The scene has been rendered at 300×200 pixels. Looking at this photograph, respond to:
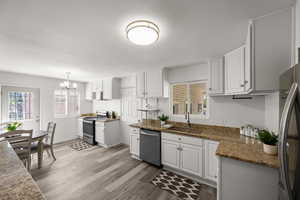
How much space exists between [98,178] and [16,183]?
187cm

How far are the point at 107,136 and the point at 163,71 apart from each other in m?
2.73

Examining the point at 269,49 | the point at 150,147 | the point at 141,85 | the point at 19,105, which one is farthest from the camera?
the point at 19,105

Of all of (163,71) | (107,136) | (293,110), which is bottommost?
(107,136)

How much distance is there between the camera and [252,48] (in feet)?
4.30

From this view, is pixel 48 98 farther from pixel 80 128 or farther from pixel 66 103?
pixel 80 128

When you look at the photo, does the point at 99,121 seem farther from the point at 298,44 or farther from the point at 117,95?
the point at 298,44

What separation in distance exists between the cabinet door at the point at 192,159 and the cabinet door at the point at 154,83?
1380 millimetres

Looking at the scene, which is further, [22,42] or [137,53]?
[137,53]

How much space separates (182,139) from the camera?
2.37 meters

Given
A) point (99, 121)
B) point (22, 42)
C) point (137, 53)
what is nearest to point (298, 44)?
point (137, 53)

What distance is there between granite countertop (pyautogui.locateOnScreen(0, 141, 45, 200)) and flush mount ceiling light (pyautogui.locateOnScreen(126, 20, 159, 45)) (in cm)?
144

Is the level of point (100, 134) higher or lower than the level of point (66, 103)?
lower

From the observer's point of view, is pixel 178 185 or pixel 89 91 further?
pixel 89 91

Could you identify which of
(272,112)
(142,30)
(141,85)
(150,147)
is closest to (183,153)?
(150,147)
